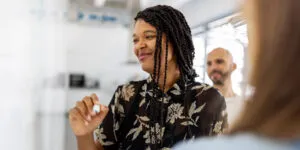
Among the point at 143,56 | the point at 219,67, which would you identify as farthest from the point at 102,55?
the point at 143,56

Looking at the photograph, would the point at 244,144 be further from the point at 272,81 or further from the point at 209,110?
the point at 209,110

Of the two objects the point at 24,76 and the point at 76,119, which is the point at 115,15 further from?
the point at 76,119

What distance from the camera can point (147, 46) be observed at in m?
1.01

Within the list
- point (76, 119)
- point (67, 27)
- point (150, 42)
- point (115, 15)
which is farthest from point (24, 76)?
point (115, 15)

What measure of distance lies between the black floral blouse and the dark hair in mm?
589

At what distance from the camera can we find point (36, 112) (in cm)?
181

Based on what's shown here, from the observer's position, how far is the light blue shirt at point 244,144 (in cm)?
31

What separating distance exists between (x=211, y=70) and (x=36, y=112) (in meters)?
0.97

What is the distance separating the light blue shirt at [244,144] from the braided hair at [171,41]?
2.08ft

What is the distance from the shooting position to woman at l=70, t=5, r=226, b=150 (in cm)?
94

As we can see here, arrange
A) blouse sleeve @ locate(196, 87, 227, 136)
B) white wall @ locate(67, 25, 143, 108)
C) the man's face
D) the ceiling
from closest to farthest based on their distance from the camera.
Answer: blouse sleeve @ locate(196, 87, 227, 136) < the man's face < the ceiling < white wall @ locate(67, 25, 143, 108)

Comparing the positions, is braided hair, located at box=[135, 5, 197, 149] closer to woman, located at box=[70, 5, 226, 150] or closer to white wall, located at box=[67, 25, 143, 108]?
woman, located at box=[70, 5, 226, 150]

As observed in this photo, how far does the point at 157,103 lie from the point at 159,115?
37mm

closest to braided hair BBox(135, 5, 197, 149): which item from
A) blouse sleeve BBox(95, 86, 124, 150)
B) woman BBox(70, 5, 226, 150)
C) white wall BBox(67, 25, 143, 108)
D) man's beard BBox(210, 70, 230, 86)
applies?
woman BBox(70, 5, 226, 150)
